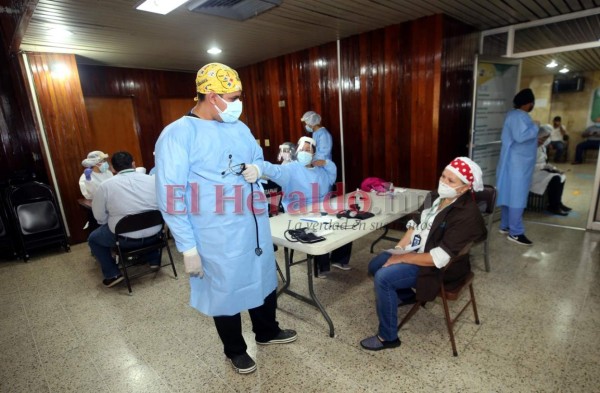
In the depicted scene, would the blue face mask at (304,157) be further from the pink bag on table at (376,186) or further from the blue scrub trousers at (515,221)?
the blue scrub trousers at (515,221)

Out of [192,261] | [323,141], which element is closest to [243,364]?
[192,261]

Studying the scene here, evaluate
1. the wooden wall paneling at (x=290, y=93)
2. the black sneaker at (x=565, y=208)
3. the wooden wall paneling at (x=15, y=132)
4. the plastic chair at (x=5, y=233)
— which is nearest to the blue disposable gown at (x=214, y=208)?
the wooden wall paneling at (x=290, y=93)

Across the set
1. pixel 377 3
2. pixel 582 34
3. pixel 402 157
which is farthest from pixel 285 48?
pixel 582 34

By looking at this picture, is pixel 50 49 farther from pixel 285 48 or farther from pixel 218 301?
pixel 218 301

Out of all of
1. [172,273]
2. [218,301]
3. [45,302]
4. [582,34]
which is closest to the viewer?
[218,301]

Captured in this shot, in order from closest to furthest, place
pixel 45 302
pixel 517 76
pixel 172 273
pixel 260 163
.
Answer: pixel 260 163 → pixel 45 302 → pixel 172 273 → pixel 517 76

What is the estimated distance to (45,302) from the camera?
284 cm

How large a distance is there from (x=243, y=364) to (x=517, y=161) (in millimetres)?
3405

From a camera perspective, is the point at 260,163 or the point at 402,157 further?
the point at 402,157

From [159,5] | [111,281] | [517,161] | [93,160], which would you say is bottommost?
[111,281]

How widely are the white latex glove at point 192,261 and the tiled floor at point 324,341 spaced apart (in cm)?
73

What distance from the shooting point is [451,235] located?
1749mm

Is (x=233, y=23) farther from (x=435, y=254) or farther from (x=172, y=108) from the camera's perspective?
(x=172, y=108)

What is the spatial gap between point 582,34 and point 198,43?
15.0 ft
